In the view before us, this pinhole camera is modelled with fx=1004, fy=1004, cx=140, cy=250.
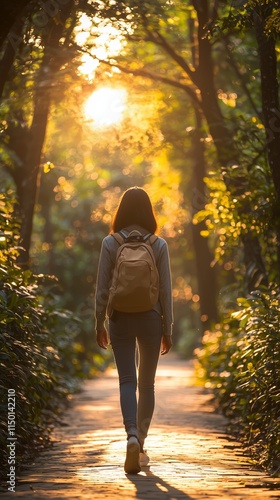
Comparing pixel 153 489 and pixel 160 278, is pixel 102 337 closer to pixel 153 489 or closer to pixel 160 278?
pixel 160 278

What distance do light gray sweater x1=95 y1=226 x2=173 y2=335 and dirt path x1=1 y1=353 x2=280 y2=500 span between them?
113cm

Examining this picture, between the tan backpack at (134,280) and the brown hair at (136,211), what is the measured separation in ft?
0.87

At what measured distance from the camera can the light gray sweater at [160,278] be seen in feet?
25.5

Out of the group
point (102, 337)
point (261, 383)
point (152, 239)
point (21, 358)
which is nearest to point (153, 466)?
point (102, 337)

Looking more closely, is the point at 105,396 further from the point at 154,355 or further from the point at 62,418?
the point at 154,355

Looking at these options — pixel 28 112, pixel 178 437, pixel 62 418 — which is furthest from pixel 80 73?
pixel 178 437

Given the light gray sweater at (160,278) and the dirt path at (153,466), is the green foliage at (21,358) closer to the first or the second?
the dirt path at (153,466)

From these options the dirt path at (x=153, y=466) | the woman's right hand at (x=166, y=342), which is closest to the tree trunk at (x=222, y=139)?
the dirt path at (x=153, y=466)

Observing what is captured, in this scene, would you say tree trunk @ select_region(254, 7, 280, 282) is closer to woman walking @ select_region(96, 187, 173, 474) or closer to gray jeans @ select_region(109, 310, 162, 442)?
woman walking @ select_region(96, 187, 173, 474)

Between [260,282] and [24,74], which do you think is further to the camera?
[260,282]

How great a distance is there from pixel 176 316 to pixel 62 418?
54.7 meters

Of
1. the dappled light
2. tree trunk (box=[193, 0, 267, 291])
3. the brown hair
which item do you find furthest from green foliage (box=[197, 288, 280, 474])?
tree trunk (box=[193, 0, 267, 291])

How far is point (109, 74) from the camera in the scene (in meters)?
15.5

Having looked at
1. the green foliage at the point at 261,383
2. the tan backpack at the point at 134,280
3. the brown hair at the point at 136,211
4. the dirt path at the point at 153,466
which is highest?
the brown hair at the point at 136,211
